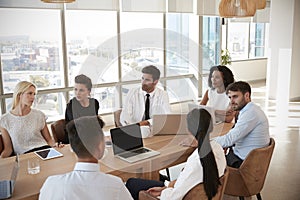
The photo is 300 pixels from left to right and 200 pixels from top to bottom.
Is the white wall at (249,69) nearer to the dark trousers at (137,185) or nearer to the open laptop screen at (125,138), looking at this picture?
the open laptop screen at (125,138)

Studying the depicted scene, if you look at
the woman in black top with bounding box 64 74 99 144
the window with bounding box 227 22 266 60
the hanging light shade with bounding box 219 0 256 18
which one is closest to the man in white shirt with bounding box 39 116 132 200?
the woman in black top with bounding box 64 74 99 144

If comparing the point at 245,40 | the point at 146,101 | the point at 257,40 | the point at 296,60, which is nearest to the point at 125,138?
the point at 146,101

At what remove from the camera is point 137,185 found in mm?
2578

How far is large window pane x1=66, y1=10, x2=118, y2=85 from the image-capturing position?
18.8ft

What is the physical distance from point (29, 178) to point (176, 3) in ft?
18.0

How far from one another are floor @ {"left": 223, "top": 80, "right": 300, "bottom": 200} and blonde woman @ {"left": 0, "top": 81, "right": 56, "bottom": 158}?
1.90 metres

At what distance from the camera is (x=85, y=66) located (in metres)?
5.94

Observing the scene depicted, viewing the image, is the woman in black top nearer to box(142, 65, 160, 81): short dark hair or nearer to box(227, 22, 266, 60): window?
box(142, 65, 160, 81): short dark hair

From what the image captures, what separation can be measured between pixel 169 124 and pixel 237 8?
1.99m

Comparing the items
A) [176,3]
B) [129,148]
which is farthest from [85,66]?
[129,148]

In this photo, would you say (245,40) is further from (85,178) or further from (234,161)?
(85,178)

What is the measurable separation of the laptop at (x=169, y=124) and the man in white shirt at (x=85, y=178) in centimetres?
136

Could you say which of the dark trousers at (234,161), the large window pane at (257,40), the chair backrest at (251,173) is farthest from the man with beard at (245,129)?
the large window pane at (257,40)

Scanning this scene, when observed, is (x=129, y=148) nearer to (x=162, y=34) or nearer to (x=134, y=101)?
(x=134, y=101)
